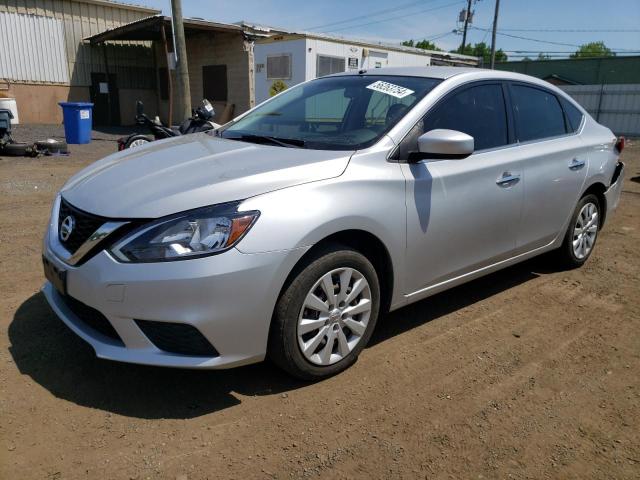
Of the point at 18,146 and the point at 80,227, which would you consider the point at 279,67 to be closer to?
the point at 18,146

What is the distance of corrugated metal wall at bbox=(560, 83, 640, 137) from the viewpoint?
2123cm

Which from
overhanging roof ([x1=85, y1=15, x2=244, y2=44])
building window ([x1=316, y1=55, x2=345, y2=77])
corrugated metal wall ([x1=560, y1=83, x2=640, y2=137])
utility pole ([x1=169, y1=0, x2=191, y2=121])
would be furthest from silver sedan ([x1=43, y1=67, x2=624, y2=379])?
corrugated metal wall ([x1=560, y1=83, x2=640, y2=137])

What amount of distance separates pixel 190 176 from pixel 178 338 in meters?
0.79

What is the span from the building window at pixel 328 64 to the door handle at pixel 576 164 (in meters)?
12.6

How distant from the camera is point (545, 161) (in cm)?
394

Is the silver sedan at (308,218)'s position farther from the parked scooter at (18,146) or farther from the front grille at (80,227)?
the parked scooter at (18,146)

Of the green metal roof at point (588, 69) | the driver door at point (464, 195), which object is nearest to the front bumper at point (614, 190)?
the driver door at point (464, 195)

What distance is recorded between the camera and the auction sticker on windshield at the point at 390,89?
337 centimetres

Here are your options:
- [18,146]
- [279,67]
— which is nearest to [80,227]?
[18,146]

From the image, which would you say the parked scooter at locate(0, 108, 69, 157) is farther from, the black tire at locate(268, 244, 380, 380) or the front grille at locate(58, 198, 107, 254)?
the black tire at locate(268, 244, 380, 380)

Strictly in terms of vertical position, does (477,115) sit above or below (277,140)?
above

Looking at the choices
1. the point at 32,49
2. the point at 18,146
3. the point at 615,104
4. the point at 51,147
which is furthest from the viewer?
the point at 615,104

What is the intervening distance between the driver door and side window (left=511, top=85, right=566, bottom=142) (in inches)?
6.7

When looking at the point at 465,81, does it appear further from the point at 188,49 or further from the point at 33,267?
the point at 188,49
